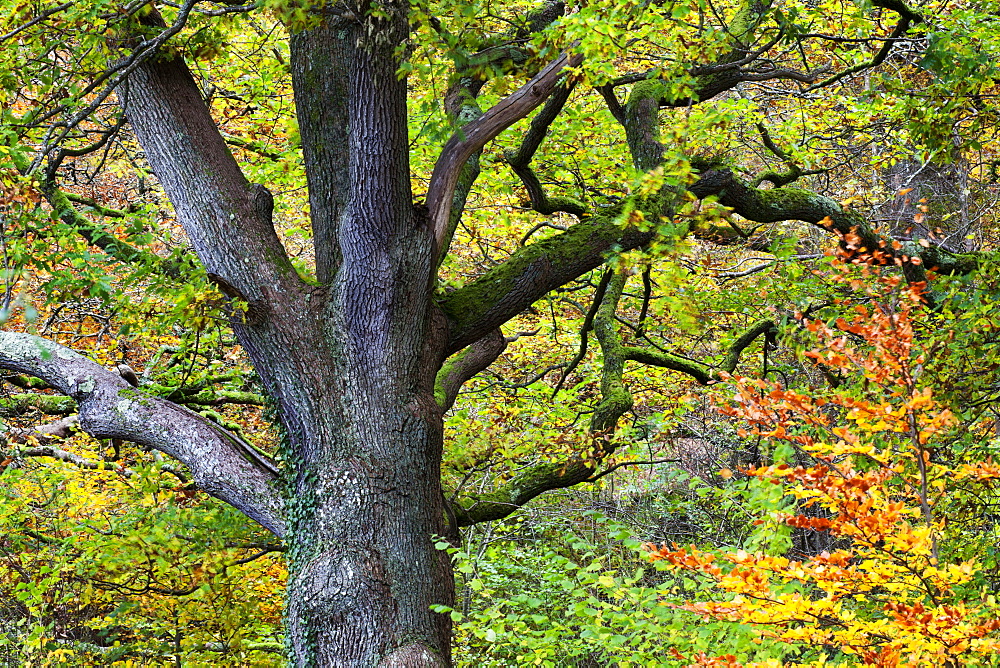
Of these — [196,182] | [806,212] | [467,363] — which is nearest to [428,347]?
[467,363]

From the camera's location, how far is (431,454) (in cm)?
449

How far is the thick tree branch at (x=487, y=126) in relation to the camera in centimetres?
429

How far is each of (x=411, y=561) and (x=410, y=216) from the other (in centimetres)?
173

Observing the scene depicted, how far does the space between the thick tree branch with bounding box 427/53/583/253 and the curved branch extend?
1.59 m

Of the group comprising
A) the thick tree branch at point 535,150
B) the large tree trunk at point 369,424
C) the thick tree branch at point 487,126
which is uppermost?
the thick tree branch at point 535,150

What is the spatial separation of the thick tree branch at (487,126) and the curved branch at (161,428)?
62.6 inches

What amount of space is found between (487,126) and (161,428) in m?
2.40

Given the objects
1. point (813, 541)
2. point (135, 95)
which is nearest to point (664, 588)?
point (135, 95)

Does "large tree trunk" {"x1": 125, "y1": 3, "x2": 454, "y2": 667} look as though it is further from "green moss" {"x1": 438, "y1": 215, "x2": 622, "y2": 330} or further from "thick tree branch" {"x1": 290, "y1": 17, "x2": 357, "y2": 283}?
"green moss" {"x1": 438, "y1": 215, "x2": 622, "y2": 330}

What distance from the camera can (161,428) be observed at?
4.78m

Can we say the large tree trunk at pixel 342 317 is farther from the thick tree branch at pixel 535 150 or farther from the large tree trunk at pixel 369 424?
the thick tree branch at pixel 535 150

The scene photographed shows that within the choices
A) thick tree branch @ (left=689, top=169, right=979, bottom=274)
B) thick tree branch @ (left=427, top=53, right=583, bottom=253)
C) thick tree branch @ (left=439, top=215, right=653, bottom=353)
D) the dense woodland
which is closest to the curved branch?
the dense woodland

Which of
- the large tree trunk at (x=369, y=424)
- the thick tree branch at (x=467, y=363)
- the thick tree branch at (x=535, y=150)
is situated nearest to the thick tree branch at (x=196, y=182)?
the large tree trunk at (x=369, y=424)

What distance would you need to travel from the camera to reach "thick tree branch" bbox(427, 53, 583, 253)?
14.1ft
